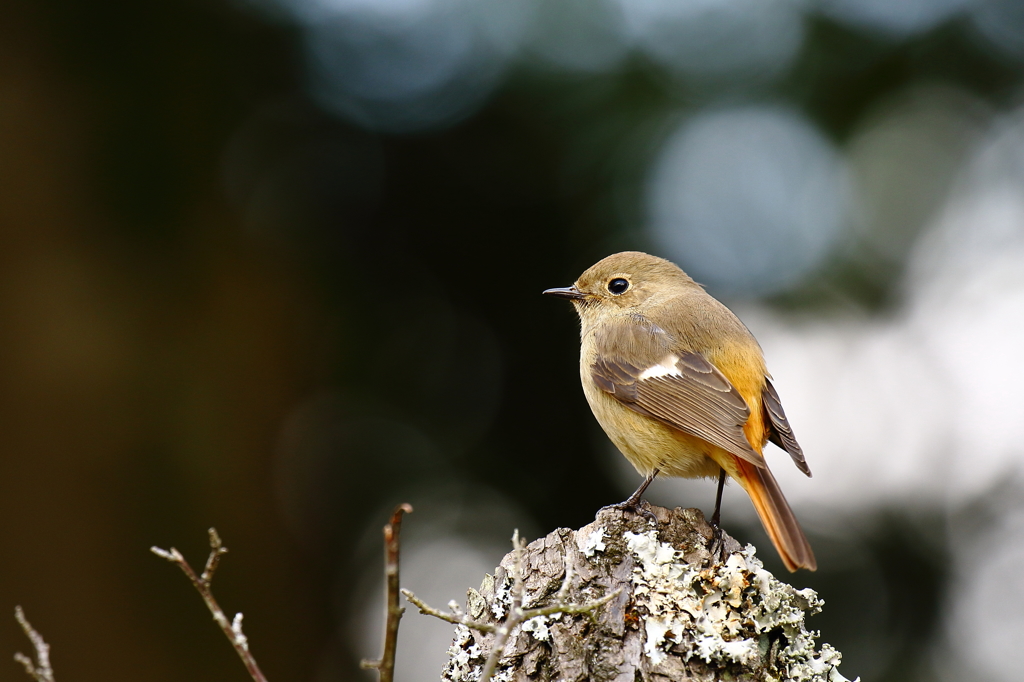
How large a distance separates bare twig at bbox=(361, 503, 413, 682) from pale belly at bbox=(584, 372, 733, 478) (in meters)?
2.12

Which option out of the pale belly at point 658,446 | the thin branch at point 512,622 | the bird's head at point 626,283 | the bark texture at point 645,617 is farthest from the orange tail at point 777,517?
the bird's head at point 626,283

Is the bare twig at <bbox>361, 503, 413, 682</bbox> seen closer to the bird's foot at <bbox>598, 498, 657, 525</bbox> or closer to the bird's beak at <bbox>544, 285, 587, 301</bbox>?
the bird's foot at <bbox>598, 498, 657, 525</bbox>

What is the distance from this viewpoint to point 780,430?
352 centimetres

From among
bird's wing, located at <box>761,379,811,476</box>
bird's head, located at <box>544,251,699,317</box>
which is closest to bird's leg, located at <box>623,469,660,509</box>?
bird's wing, located at <box>761,379,811,476</box>

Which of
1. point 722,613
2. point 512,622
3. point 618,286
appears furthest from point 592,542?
point 618,286

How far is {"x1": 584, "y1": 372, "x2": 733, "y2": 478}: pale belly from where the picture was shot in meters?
3.43

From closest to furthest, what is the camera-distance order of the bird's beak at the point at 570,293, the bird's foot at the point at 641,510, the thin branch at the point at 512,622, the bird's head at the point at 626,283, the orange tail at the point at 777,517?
the thin branch at the point at 512,622, the bird's foot at the point at 641,510, the orange tail at the point at 777,517, the bird's head at the point at 626,283, the bird's beak at the point at 570,293

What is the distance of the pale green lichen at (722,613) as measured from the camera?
7.14ft

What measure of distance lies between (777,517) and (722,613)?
65 cm

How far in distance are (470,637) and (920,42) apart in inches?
216

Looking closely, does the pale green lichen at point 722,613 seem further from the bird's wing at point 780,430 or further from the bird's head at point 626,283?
the bird's head at point 626,283

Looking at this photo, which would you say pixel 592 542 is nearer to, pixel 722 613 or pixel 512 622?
pixel 722 613

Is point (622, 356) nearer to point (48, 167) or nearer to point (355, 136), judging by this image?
point (355, 136)

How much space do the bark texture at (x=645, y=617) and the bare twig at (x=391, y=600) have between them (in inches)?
33.9
